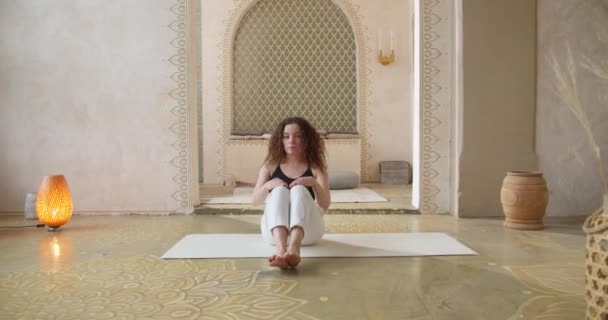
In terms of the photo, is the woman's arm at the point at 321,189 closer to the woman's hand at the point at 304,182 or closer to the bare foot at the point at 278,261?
the woman's hand at the point at 304,182

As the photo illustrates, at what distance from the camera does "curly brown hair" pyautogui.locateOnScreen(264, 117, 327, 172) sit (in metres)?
3.12

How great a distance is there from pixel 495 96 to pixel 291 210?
270 cm

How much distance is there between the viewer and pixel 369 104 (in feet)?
25.3

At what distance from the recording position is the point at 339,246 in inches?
126

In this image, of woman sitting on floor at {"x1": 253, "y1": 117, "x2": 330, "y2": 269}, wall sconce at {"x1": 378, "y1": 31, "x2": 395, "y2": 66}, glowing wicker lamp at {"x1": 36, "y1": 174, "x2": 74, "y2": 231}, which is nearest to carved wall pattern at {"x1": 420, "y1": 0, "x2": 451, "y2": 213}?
woman sitting on floor at {"x1": 253, "y1": 117, "x2": 330, "y2": 269}

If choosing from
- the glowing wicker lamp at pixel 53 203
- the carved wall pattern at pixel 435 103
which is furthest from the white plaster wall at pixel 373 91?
the glowing wicker lamp at pixel 53 203

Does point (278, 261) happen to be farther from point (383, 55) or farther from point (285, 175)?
point (383, 55)

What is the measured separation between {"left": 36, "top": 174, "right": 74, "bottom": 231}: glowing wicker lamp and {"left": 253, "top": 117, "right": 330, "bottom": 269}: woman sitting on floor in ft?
6.01

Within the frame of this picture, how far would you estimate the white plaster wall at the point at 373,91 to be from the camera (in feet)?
24.7

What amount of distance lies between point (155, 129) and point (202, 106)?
286 centimetres


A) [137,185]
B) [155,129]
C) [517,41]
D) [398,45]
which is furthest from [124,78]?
[398,45]

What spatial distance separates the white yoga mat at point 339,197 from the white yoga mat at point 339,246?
1622mm

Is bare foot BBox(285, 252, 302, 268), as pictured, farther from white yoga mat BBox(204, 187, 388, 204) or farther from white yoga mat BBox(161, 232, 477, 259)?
white yoga mat BBox(204, 187, 388, 204)

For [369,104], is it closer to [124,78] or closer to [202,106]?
[202,106]
